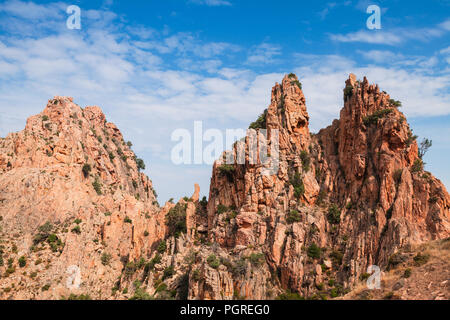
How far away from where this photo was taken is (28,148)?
311 ft

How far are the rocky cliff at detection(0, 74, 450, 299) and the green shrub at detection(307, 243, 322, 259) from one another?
17 cm

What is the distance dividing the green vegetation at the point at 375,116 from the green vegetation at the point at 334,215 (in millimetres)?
16736

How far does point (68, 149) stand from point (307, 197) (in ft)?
215

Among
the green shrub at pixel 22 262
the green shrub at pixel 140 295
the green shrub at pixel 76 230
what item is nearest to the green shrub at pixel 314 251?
the green shrub at pixel 140 295

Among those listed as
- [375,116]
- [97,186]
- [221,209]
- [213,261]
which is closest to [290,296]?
[213,261]

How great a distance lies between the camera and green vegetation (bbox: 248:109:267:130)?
8029 centimetres

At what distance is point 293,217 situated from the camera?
221ft

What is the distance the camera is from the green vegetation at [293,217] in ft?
221

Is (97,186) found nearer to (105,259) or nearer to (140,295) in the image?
(105,259)

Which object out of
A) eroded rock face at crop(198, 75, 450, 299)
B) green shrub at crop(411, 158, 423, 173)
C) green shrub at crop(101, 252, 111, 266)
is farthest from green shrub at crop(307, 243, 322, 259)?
green shrub at crop(101, 252, 111, 266)

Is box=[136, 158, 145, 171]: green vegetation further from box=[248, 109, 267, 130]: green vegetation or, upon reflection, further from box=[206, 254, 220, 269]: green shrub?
box=[206, 254, 220, 269]: green shrub

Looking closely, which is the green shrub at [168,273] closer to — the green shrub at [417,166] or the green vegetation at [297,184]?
the green vegetation at [297,184]
